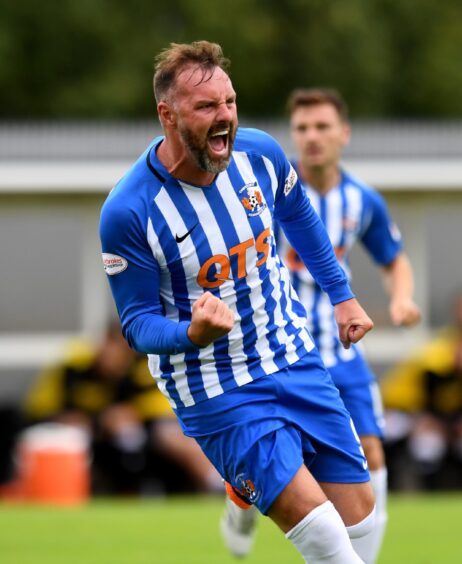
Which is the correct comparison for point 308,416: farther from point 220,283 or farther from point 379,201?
point 379,201

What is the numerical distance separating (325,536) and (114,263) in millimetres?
1274

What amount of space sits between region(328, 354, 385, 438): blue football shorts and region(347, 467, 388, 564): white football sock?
0.23 meters

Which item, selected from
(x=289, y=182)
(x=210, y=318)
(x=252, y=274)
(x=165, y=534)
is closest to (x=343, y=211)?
(x=289, y=182)

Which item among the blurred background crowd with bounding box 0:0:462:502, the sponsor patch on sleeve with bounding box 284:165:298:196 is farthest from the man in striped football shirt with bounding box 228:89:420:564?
the blurred background crowd with bounding box 0:0:462:502

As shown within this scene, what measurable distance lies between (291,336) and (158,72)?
116cm

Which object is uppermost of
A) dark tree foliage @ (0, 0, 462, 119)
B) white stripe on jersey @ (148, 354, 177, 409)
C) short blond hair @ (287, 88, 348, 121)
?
short blond hair @ (287, 88, 348, 121)

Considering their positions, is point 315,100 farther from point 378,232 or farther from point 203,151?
point 203,151

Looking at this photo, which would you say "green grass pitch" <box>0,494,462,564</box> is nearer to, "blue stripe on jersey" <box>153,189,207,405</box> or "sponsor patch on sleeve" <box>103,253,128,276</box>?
"blue stripe on jersey" <box>153,189,207,405</box>

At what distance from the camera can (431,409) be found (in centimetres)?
1314

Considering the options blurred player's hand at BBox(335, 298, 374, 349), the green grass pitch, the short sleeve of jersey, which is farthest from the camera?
the green grass pitch

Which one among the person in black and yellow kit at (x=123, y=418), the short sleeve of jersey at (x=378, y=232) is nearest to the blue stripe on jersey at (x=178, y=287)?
the short sleeve of jersey at (x=378, y=232)

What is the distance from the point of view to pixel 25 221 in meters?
14.8

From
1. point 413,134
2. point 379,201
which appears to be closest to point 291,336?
point 379,201

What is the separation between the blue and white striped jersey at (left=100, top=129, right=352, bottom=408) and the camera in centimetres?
520
